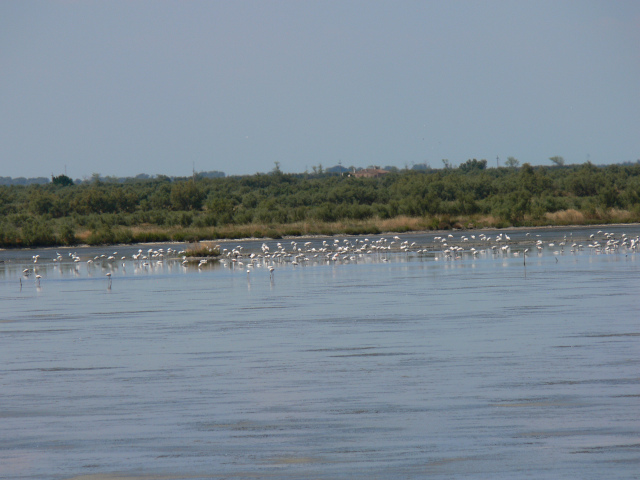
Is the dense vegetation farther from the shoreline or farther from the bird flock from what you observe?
the bird flock

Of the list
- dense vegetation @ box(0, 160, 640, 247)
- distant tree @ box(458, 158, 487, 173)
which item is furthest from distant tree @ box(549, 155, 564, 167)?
dense vegetation @ box(0, 160, 640, 247)

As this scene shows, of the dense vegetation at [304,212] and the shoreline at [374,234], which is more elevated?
the dense vegetation at [304,212]

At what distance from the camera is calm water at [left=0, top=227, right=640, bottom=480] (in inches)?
321

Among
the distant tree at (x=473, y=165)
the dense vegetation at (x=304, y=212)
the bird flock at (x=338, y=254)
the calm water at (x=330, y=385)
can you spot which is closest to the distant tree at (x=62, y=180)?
the dense vegetation at (x=304, y=212)

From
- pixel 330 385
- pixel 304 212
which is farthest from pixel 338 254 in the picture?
pixel 330 385

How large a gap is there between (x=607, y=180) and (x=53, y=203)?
53.1 meters

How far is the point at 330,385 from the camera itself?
11344 mm

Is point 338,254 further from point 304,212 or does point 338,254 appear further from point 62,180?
point 62,180

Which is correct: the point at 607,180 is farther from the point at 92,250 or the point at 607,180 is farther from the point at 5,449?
the point at 5,449

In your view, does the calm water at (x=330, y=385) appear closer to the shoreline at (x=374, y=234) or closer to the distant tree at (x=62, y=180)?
the shoreline at (x=374, y=234)

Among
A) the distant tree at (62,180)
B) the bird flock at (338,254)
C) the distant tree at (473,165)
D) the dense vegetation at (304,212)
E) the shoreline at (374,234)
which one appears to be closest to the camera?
the bird flock at (338,254)

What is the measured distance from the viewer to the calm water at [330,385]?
8148 millimetres

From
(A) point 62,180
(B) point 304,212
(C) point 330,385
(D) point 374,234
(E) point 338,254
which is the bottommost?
(C) point 330,385

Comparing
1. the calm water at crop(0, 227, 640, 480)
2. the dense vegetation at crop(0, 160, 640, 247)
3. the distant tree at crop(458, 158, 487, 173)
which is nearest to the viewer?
the calm water at crop(0, 227, 640, 480)
